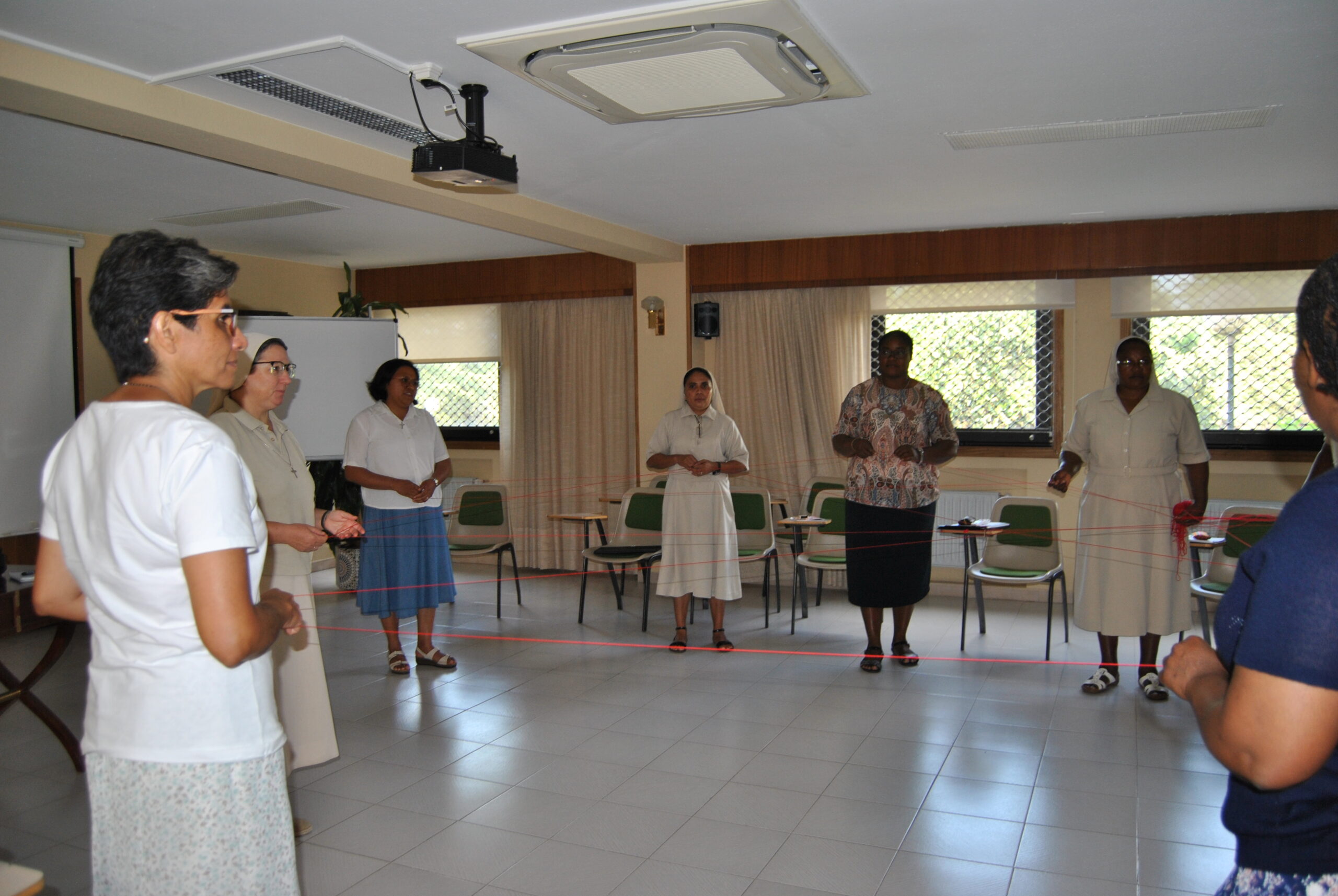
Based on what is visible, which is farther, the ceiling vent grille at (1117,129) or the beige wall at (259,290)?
the beige wall at (259,290)

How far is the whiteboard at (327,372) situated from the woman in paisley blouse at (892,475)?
12.1ft

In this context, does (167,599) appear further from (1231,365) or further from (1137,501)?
(1231,365)

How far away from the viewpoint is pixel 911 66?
10.7 feet

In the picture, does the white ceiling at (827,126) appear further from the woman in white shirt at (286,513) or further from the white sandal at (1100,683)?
the white sandal at (1100,683)

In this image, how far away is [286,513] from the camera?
3062 millimetres

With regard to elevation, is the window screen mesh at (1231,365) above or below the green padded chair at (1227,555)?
above

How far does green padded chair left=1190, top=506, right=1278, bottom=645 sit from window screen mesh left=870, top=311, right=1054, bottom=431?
1.69 meters

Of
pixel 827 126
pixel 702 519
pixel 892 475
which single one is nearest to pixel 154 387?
pixel 827 126

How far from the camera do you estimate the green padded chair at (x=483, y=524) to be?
6.66 meters

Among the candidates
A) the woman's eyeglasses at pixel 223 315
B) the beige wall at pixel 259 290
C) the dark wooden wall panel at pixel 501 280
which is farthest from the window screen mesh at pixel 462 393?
the woman's eyeglasses at pixel 223 315

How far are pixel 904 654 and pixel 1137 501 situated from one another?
1494mm

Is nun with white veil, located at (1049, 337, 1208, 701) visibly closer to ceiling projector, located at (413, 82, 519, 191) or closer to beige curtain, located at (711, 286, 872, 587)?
beige curtain, located at (711, 286, 872, 587)

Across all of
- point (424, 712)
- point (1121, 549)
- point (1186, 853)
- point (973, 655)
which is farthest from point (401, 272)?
point (1186, 853)

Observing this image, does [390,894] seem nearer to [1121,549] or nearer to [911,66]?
[911,66]
